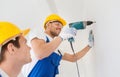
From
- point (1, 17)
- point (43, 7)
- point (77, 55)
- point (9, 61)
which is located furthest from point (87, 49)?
point (9, 61)

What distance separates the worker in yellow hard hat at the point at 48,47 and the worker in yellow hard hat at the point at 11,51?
594 millimetres

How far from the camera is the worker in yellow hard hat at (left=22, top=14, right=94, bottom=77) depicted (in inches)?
80.7

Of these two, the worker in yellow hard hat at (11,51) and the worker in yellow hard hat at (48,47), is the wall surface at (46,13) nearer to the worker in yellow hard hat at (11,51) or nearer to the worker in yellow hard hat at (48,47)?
the worker in yellow hard hat at (48,47)

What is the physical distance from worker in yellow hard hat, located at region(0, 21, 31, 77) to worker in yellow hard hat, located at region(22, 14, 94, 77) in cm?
59

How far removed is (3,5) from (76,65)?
3.79ft

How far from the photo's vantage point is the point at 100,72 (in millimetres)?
2225

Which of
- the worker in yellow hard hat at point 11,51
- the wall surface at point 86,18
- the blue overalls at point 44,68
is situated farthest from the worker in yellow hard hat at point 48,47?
the worker in yellow hard hat at point 11,51

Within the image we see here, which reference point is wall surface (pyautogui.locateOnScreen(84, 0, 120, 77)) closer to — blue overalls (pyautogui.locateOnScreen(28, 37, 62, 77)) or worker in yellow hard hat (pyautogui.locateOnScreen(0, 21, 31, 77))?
blue overalls (pyautogui.locateOnScreen(28, 37, 62, 77))

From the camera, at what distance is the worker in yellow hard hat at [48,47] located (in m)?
2.05

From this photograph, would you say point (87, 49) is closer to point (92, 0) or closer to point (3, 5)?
point (92, 0)

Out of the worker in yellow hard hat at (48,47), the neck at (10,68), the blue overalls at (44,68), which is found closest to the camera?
the neck at (10,68)

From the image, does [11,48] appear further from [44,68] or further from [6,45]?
[44,68]

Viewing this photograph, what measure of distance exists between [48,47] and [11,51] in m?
0.70

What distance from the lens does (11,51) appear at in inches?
53.3
